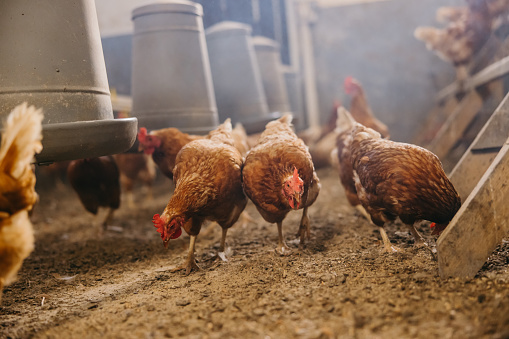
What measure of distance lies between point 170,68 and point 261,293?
2064 mm

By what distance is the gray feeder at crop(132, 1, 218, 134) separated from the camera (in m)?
3.13

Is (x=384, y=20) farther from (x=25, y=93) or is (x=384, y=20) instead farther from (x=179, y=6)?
(x=25, y=93)

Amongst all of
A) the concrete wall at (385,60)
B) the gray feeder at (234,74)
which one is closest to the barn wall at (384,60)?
the concrete wall at (385,60)

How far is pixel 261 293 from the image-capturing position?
5.99 feet

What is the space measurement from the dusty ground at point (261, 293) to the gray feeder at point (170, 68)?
1042 millimetres

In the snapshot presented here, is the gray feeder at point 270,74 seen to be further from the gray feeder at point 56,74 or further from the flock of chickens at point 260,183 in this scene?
the gray feeder at point 56,74

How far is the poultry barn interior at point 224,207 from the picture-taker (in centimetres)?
151

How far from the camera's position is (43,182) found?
6.05 metres

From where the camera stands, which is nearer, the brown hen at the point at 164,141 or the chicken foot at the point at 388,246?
the chicken foot at the point at 388,246

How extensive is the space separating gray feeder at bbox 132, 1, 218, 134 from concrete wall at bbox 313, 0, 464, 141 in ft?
15.0

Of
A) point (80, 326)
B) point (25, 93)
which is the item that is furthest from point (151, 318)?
point (25, 93)

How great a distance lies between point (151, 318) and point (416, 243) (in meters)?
1.54

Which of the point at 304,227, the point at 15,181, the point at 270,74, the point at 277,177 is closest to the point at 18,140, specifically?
the point at 15,181

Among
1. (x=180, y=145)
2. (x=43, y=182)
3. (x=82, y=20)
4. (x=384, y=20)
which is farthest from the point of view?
(x=384, y=20)
